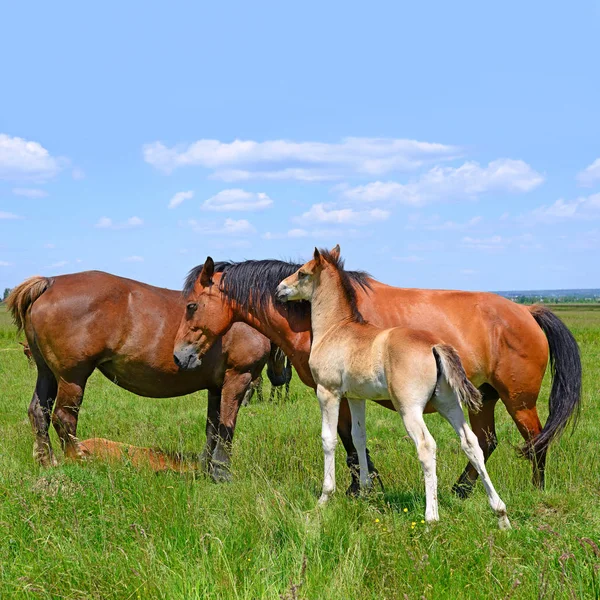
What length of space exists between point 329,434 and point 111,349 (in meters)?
3.15

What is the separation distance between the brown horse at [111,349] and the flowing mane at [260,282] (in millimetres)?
996

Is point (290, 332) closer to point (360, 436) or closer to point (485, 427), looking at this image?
point (360, 436)

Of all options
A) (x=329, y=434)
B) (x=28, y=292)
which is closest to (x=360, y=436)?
(x=329, y=434)

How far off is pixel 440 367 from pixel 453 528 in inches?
44.7

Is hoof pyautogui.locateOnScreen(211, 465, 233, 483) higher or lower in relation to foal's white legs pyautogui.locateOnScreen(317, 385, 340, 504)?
lower

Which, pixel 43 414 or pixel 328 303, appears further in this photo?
pixel 43 414

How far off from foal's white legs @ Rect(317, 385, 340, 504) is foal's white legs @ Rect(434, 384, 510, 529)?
870 millimetres

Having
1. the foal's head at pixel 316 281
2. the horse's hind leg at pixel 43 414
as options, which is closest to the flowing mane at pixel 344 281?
the foal's head at pixel 316 281

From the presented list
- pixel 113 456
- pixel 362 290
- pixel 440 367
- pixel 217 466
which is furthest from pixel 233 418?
pixel 440 367

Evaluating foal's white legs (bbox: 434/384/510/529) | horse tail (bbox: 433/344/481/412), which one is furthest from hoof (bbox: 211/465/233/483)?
horse tail (bbox: 433/344/481/412)

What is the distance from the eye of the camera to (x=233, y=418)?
7125 millimetres

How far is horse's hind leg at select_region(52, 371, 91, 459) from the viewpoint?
6922 mm

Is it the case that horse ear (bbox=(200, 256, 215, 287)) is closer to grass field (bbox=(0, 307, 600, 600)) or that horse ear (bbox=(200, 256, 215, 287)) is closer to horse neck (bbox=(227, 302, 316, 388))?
horse neck (bbox=(227, 302, 316, 388))

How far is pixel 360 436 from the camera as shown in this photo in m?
5.32
